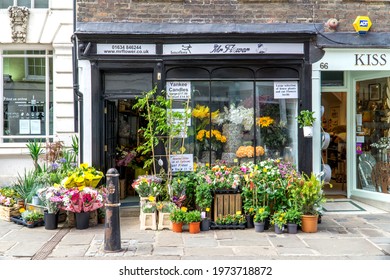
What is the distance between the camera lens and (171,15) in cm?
1002

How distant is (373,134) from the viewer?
→ 11.3m

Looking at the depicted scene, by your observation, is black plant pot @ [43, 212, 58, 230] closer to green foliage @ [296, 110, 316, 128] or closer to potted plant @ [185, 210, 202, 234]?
potted plant @ [185, 210, 202, 234]

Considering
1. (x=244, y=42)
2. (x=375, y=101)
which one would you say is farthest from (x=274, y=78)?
(x=375, y=101)

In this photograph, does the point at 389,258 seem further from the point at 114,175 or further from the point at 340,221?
the point at 114,175

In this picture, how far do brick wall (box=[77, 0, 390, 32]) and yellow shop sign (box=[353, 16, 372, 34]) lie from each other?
0.13 meters

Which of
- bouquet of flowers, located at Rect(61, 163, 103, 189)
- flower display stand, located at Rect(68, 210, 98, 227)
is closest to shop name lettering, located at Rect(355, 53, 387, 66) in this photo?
bouquet of flowers, located at Rect(61, 163, 103, 189)

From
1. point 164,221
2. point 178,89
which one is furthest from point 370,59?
point 164,221

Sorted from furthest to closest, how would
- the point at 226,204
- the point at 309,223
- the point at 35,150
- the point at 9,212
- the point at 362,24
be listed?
1. the point at 35,150
2. the point at 362,24
3. the point at 9,212
4. the point at 226,204
5. the point at 309,223

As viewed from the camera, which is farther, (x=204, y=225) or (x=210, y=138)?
(x=210, y=138)

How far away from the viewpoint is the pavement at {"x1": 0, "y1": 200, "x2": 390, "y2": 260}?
710 centimetres

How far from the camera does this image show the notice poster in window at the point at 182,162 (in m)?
9.98

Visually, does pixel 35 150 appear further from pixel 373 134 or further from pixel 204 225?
pixel 373 134

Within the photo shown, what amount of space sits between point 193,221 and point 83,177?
225 cm

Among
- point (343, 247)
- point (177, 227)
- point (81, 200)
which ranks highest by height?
point (81, 200)
